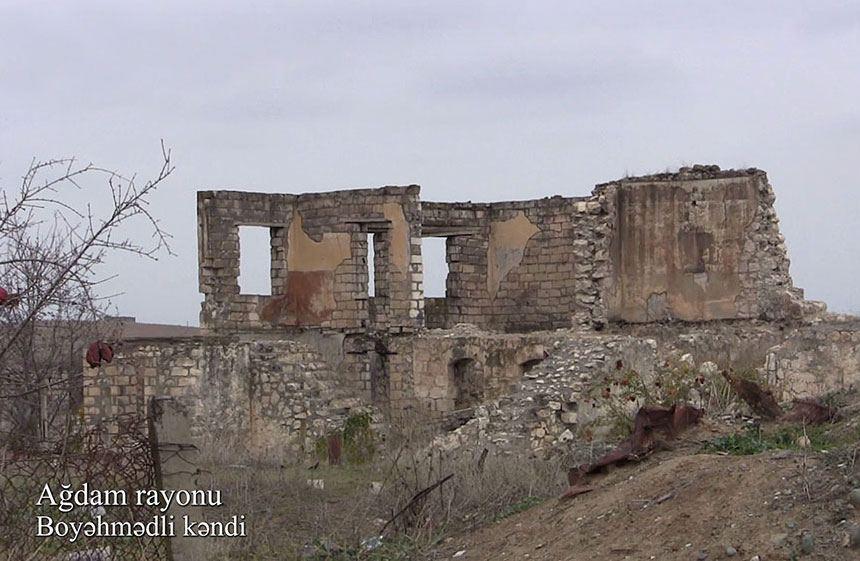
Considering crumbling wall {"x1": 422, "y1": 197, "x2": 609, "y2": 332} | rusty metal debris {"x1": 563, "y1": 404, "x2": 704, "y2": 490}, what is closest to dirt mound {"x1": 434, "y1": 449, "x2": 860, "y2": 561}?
rusty metal debris {"x1": 563, "y1": 404, "x2": 704, "y2": 490}

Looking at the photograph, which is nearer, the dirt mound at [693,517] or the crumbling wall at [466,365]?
the dirt mound at [693,517]

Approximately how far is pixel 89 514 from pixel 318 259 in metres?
15.6

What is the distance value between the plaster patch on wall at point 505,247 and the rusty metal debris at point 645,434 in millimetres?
15877

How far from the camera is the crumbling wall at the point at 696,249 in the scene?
66.5 ft

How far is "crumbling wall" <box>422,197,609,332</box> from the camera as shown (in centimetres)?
2561

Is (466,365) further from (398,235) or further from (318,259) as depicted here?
(318,259)

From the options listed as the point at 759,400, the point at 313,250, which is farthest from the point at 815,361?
the point at 313,250

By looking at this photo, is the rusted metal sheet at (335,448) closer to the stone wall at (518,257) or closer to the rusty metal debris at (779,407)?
the stone wall at (518,257)

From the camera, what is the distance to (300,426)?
1789 cm

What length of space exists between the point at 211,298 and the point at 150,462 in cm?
1509

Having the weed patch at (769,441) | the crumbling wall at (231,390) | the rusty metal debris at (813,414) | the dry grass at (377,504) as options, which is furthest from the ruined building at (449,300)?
the weed patch at (769,441)

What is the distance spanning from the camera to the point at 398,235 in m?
23.6

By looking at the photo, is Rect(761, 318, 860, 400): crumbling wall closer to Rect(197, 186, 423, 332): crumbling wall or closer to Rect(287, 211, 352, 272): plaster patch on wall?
Rect(197, 186, 423, 332): crumbling wall

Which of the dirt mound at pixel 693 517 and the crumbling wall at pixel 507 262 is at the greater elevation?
the crumbling wall at pixel 507 262
